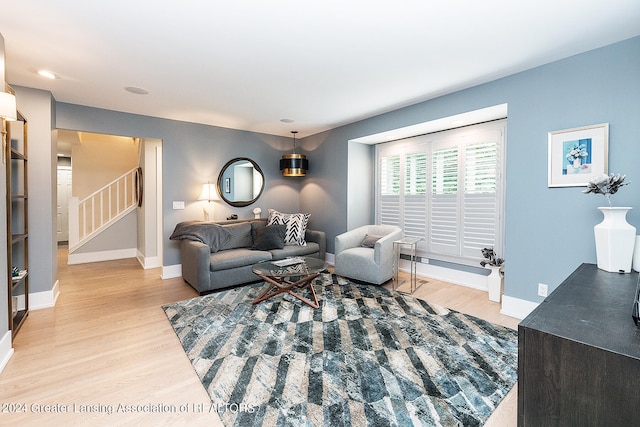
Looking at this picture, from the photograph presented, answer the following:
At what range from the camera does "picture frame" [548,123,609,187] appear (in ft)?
7.91

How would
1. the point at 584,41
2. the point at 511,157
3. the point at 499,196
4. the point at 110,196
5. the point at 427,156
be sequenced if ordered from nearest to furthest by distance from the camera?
the point at 584,41 → the point at 511,157 → the point at 499,196 → the point at 427,156 → the point at 110,196

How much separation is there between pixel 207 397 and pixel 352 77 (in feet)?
9.80

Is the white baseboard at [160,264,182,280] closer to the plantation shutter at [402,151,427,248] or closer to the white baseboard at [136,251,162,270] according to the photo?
the white baseboard at [136,251,162,270]

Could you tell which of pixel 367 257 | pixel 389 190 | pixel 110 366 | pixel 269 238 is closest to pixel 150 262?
pixel 269 238

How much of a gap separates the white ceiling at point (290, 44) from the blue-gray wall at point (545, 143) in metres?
0.18

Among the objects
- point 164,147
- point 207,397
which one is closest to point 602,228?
point 207,397

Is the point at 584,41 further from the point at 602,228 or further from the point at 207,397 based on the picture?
the point at 207,397

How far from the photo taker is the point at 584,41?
7.57 feet

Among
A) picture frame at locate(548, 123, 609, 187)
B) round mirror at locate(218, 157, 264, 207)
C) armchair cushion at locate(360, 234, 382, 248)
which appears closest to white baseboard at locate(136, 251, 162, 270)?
round mirror at locate(218, 157, 264, 207)

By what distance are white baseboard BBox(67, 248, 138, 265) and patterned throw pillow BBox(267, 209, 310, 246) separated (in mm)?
3368

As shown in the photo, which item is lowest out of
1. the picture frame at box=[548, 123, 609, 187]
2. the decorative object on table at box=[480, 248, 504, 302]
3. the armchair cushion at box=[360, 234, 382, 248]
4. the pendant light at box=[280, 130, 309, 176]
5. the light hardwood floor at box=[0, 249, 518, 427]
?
the light hardwood floor at box=[0, 249, 518, 427]

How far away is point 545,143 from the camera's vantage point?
2.71 metres

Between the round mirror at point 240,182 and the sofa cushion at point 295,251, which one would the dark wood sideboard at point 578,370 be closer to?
the sofa cushion at point 295,251

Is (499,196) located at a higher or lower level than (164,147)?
lower
